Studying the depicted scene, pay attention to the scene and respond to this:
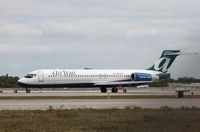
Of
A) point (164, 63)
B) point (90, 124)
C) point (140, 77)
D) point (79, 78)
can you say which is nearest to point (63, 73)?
point (79, 78)

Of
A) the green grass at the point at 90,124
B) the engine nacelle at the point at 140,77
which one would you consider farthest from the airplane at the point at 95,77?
the green grass at the point at 90,124

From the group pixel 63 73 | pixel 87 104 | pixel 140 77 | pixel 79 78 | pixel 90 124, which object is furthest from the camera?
pixel 140 77

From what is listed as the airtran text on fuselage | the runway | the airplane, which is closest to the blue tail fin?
the airplane

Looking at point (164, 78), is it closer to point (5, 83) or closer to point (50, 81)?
point (50, 81)

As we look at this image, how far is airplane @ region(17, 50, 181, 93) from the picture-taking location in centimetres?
8406

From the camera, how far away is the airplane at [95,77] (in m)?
84.1

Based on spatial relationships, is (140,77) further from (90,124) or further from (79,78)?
(90,124)

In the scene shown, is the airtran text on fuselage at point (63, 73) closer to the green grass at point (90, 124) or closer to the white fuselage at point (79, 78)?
the white fuselage at point (79, 78)

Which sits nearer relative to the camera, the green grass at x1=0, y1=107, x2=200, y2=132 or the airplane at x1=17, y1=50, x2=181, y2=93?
the green grass at x1=0, y1=107, x2=200, y2=132

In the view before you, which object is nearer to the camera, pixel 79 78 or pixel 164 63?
pixel 79 78

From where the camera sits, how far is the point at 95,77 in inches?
3484

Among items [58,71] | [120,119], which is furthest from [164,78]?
[120,119]

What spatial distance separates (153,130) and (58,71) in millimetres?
64748

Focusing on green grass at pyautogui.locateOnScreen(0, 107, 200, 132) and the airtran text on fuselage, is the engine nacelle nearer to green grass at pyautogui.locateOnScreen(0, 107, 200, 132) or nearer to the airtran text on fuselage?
the airtran text on fuselage
